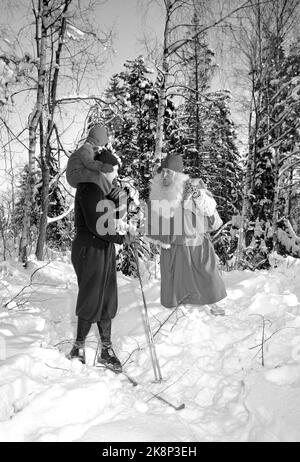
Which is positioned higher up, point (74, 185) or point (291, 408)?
point (74, 185)

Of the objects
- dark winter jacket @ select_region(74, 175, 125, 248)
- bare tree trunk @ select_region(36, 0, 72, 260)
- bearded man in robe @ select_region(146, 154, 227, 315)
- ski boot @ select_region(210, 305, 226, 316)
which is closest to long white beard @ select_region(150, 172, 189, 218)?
bearded man in robe @ select_region(146, 154, 227, 315)

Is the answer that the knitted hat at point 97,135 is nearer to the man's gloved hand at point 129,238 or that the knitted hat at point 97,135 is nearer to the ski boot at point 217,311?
the man's gloved hand at point 129,238

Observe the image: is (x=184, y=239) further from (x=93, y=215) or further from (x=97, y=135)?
(x=97, y=135)

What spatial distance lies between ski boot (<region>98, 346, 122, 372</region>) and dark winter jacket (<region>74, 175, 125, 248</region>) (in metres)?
0.94

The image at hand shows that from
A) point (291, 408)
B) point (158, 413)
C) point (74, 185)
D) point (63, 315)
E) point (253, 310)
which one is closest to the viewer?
point (291, 408)

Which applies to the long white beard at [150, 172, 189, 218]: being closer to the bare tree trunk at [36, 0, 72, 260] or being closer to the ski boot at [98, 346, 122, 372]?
the ski boot at [98, 346, 122, 372]

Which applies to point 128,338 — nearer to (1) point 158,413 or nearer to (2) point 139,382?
Result: (2) point 139,382

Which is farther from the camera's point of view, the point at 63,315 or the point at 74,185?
the point at 63,315

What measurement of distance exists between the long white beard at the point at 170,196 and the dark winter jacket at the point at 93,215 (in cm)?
109

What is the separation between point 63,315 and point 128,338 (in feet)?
4.42

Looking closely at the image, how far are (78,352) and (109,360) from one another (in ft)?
0.92

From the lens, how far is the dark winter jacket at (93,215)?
3.25m

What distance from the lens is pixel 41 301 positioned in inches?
209
